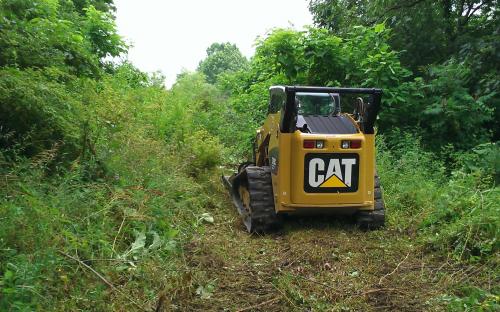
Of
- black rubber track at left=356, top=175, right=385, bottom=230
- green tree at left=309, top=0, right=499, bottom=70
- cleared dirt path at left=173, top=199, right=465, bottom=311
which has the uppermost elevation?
green tree at left=309, top=0, right=499, bottom=70

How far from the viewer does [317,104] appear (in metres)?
7.24

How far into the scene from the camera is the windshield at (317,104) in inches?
283

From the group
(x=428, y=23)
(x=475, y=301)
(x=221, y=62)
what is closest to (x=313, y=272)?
(x=475, y=301)

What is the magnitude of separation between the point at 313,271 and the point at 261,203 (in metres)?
1.54

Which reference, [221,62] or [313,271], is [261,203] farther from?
[221,62]

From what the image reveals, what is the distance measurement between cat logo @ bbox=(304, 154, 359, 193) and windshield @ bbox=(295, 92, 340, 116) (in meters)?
1.12

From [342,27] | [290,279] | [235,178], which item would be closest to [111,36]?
[235,178]

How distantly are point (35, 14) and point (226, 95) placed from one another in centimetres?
1185

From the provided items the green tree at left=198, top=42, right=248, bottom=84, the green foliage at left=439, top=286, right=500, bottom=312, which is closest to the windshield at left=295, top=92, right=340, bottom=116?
the green foliage at left=439, top=286, right=500, bottom=312

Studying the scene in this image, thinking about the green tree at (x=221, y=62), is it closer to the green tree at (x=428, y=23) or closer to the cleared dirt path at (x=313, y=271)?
the green tree at (x=428, y=23)

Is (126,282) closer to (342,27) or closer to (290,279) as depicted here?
(290,279)

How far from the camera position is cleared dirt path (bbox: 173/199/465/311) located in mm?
4398

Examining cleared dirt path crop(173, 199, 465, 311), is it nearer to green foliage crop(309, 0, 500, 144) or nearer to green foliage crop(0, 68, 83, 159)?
green foliage crop(0, 68, 83, 159)

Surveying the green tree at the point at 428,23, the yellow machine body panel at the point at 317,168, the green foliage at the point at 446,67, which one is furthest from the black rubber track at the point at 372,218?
the green tree at the point at 428,23
